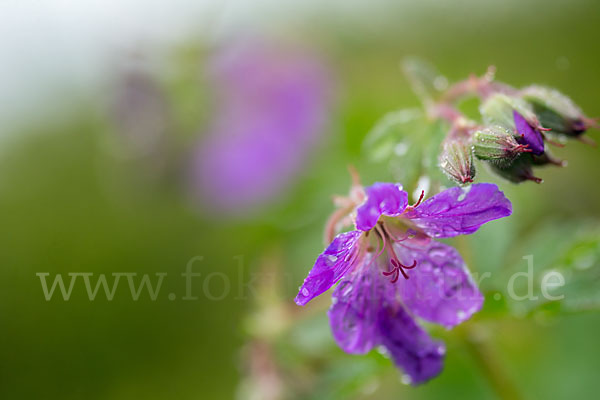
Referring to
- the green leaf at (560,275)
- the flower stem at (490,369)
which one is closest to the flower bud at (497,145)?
the green leaf at (560,275)

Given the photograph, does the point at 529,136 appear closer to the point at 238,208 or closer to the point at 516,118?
the point at 516,118

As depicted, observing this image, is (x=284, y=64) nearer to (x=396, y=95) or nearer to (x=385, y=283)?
(x=396, y=95)

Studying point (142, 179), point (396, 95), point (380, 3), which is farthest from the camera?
point (380, 3)

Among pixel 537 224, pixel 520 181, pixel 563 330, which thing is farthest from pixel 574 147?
pixel 520 181

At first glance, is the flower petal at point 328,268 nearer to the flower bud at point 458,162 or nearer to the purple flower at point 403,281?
the purple flower at point 403,281

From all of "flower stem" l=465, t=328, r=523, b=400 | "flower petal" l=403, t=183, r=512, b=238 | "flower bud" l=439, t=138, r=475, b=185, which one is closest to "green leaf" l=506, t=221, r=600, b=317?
"flower stem" l=465, t=328, r=523, b=400

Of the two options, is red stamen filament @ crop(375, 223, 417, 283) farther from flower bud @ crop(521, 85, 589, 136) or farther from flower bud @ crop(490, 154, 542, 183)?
flower bud @ crop(521, 85, 589, 136)

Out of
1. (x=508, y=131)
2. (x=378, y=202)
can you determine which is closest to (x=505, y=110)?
(x=508, y=131)

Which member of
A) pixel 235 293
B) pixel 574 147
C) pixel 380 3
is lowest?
pixel 574 147
